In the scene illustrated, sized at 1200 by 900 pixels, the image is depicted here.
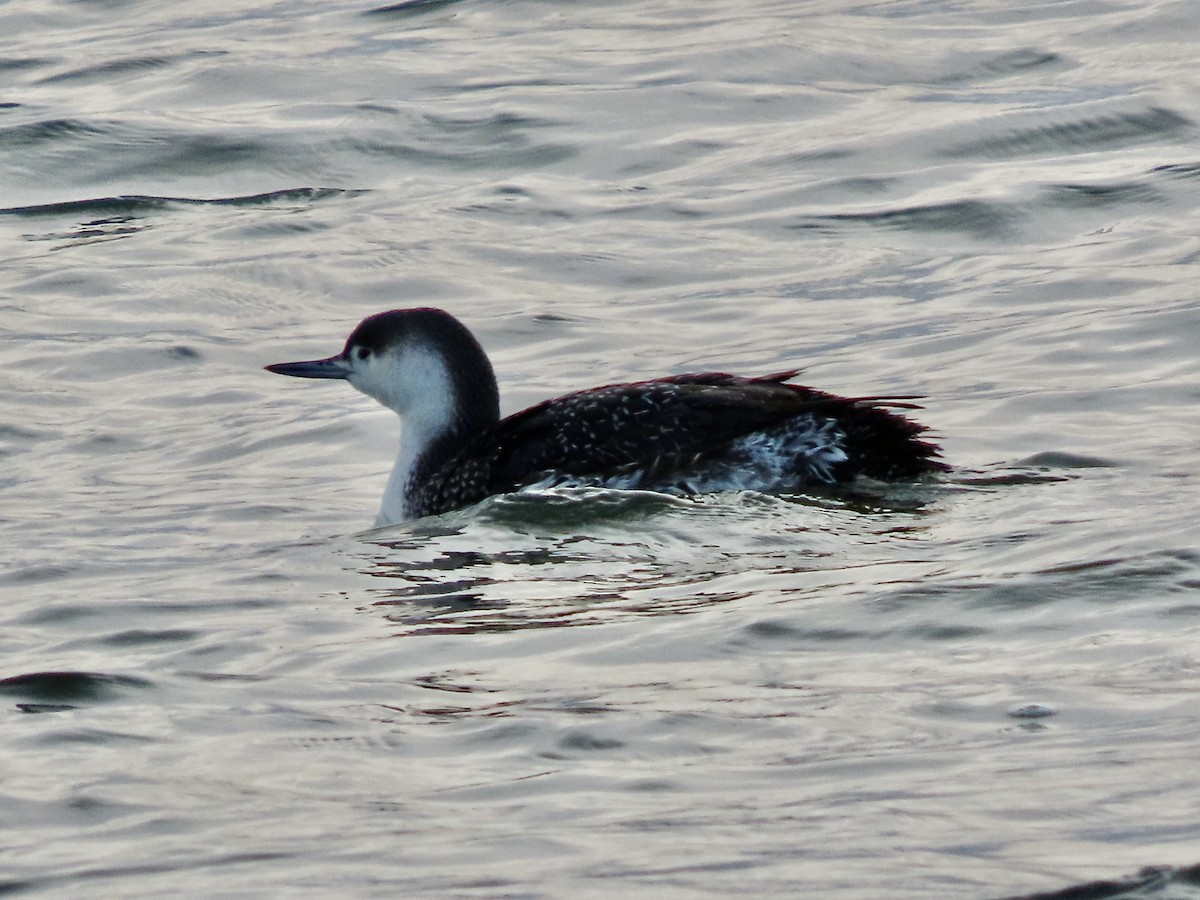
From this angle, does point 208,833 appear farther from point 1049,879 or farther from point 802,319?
point 802,319

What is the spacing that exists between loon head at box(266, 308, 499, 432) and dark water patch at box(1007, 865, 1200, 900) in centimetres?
448

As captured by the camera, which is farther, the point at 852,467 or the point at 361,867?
the point at 852,467

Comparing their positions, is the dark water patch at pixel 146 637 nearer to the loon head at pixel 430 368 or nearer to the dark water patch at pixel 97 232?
the loon head at pixel 430 368

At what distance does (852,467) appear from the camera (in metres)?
7.07

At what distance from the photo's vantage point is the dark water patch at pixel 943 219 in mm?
11125

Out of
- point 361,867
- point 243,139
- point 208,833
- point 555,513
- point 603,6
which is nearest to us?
point 361,867

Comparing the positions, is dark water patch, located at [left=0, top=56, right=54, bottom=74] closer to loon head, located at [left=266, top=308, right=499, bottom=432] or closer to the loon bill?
loon head, located at [left=266, top=308, right=499, bottom=432]

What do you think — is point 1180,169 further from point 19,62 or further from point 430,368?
point 19,62

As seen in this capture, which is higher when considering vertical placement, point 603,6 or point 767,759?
point 603,6

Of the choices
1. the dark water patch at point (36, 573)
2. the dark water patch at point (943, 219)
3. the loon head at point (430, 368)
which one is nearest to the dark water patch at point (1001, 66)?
the dark water patch at point (943, 219)

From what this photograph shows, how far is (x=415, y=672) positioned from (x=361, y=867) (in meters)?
1.45

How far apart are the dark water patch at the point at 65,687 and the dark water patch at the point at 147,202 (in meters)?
7.17

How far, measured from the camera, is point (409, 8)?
15.9 meters

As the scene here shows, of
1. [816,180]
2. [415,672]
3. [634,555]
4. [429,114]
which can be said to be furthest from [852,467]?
[429,114]
